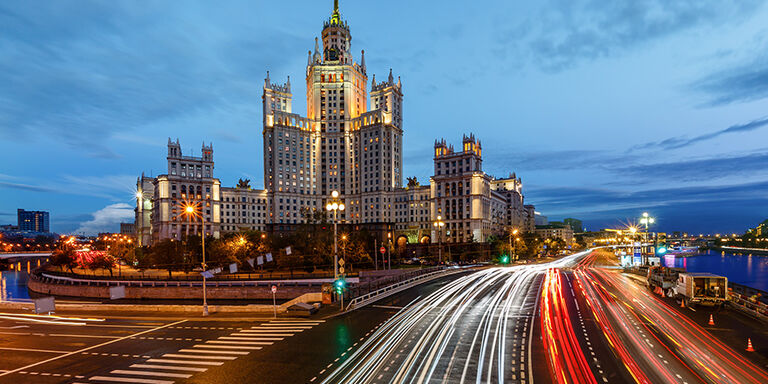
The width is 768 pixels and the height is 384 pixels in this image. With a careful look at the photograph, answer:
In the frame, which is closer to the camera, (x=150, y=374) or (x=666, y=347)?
(x=150, y=374)

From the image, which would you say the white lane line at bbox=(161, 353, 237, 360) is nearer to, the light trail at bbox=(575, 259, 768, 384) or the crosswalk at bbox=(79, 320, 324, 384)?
the crosswalk at bbox=(79, 320, 324, 384)

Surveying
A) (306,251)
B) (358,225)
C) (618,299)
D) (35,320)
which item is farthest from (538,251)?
(35,320)

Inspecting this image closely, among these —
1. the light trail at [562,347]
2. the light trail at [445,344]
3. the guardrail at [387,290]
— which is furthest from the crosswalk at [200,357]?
the light trail at [562,347]

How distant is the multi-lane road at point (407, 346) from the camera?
19130mm

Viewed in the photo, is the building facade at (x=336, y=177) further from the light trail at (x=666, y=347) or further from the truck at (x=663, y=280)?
the light trail at (x=666, y=347)

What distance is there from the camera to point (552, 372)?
18828 millimetres

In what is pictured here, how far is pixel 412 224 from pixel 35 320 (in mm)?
118725

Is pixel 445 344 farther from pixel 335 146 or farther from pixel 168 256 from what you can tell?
pixel 335 146

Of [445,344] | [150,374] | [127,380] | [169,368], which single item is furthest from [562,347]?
[127,380]

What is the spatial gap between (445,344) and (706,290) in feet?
85.5

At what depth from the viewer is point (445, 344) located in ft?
78.5

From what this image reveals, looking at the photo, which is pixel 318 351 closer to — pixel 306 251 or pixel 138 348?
pixel 138 348

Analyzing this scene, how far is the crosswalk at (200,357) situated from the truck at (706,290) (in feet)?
105

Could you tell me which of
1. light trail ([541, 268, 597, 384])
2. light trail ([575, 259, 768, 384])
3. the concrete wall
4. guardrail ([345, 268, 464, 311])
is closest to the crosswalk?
guardrail ([345, 268, 464, 311])
